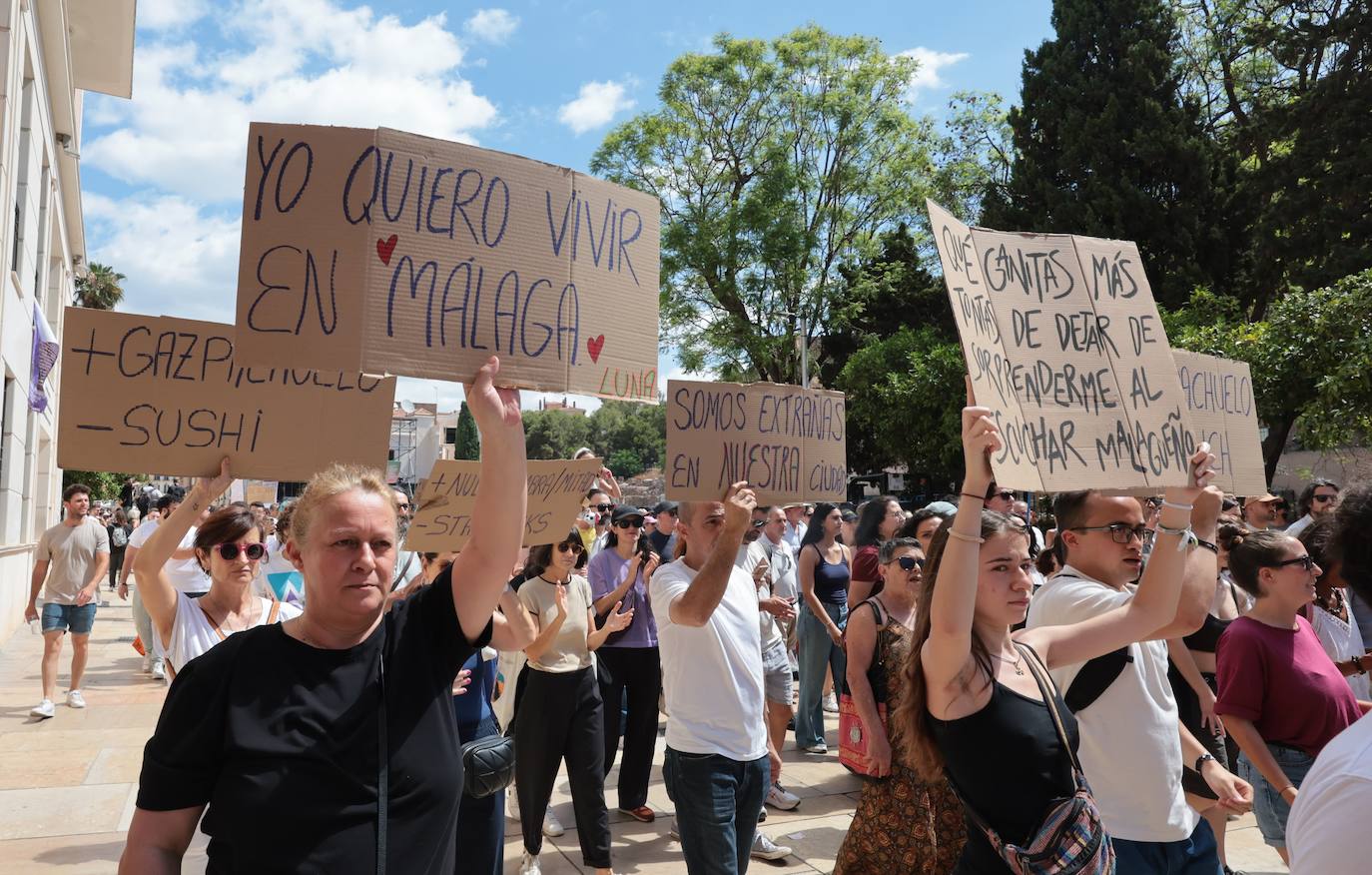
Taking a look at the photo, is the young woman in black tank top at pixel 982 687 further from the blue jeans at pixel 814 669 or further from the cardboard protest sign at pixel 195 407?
the blue jeans at pixel 814 669

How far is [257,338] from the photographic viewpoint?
8.85 ft

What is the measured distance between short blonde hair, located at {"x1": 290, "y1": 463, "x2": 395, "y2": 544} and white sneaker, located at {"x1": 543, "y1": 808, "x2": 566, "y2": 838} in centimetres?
419

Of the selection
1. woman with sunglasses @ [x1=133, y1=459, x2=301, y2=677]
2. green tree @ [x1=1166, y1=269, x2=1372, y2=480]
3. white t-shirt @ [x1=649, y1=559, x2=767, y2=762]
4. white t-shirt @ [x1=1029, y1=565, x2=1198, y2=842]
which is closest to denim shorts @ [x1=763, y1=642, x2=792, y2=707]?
white t-shirt @ [x1=649, y1=559, x2=767, y2=762]

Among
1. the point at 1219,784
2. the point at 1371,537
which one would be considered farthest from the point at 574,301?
the point at 1219,784

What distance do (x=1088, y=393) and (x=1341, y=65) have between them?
2041 cm

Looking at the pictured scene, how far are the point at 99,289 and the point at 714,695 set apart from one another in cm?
5024

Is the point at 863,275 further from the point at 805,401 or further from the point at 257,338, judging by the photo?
the point at 257,338

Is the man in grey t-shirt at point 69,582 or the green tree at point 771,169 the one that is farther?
the green tree at point 771,169

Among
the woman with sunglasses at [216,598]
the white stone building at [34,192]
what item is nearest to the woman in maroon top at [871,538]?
the woman with sunglasses at [216,598]

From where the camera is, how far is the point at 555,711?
539 cm

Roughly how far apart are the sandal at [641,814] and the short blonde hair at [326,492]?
14.9 ft

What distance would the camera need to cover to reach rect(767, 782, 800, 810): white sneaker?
6.46 meters

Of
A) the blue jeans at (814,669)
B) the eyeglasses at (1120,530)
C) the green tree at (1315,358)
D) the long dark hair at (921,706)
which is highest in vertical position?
the green tree at (1315,358)

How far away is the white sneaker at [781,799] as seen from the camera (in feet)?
21.2
